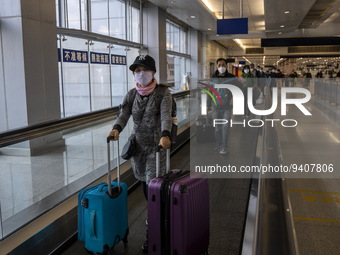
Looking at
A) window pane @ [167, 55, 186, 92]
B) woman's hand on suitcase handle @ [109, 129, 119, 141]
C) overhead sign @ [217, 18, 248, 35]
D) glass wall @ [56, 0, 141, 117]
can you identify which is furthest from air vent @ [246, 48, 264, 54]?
woman's hand on suitcase handle @ [109, 129, 119, 141]

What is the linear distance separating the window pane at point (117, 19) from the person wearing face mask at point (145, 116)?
12441 mm

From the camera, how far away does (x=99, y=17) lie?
14.3 meters

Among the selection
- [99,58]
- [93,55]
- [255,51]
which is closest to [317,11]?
[99,58]

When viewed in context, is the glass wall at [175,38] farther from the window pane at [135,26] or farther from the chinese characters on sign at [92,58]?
the chinese characters on sign at [92,58]

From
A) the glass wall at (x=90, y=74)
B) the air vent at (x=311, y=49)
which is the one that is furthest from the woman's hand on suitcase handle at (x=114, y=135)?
the air vent at (x=311, y=49)

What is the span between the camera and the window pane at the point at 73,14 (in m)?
12.1

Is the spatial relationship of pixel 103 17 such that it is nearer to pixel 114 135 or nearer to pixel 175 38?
pixel 175 38

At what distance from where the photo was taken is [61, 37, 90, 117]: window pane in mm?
12441

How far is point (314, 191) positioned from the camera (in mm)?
5832

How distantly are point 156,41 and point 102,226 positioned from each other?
16.2 meters

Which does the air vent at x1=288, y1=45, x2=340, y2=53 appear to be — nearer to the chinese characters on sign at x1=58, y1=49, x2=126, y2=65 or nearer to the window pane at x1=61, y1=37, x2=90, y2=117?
the chinese characters on sign at x1=58, y1=49, x2=126, y2=65

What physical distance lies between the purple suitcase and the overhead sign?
40.1 feet

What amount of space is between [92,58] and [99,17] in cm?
175

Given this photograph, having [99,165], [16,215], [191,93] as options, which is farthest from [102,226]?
[191,93]
